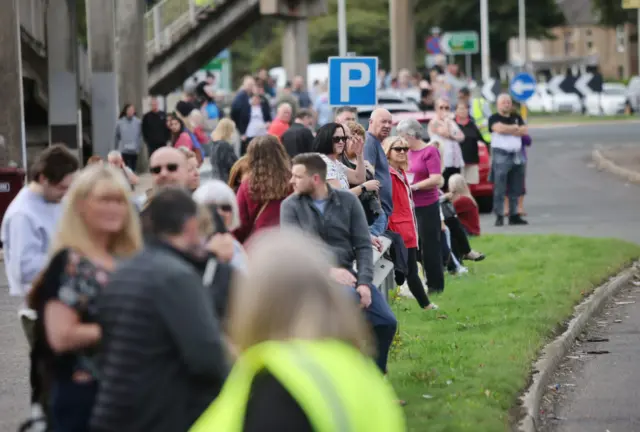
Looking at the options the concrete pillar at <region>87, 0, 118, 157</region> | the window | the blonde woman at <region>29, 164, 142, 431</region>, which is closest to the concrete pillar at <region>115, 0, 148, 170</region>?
the concrete pillar at <region>87, 0, 118, 157</region>

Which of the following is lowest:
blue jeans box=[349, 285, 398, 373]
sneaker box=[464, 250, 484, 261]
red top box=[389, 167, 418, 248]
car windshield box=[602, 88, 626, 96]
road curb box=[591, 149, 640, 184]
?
sneaker box=[464, 250, 484, 261]

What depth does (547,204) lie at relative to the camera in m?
26.1

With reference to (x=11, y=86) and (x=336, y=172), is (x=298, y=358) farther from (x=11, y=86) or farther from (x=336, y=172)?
(x=11, y=86)

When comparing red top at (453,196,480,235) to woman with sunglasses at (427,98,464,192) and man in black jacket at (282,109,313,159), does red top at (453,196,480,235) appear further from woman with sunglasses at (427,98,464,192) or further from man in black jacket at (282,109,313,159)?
man in black jacket at (282,109,313,159)

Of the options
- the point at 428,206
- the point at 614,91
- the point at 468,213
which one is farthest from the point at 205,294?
the point at 614,91

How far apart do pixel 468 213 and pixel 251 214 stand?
31.6 ft

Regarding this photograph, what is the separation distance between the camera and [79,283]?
5816 mm

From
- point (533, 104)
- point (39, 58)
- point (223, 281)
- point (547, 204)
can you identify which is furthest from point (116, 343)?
point (533, 104)

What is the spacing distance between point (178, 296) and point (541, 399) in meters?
5.54

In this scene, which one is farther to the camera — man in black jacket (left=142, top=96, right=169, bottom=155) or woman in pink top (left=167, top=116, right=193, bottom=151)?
man in black jacket (left=142, top=96, right=169, bottom=155)

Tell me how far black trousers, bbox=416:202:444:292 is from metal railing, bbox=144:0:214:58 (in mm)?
25412

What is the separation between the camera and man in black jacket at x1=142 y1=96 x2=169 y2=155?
29062 mm

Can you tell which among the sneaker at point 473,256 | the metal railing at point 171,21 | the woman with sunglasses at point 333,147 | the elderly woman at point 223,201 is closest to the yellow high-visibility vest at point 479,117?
the sneaker at point 473,256

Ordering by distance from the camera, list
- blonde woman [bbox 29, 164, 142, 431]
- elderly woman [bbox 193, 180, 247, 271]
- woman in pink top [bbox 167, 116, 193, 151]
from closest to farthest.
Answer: blonde woman [bbox 29, 164, 142, 431] < elderly woman [bbox 193, 180, 247, 271] < woman in pink top [bbox 167, 116, 193, 151]
